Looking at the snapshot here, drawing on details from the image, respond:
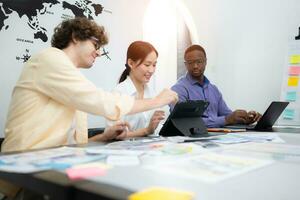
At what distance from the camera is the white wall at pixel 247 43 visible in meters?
2.89

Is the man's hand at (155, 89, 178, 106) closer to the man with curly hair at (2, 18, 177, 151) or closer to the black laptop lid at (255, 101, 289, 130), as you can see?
the man with curly hair at (2, 18, 177, 151)

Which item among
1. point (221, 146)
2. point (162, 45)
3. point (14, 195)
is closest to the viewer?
point (14, 195)

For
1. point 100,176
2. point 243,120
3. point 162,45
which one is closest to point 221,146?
point 100,176

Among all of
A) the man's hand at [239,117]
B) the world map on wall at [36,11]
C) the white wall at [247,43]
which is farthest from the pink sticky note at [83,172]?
the white wall at [247,43]

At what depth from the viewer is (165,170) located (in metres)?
0.64

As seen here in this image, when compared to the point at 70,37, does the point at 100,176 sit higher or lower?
lower

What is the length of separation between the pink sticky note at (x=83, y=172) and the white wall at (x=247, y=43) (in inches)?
102

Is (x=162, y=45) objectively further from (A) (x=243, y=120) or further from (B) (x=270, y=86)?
(A) (x=243, y=120)

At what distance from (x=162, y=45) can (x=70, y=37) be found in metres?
2.12

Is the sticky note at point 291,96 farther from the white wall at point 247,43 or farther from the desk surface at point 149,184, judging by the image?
the desk surface at point 149,184

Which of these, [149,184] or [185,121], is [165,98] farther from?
[149,184]

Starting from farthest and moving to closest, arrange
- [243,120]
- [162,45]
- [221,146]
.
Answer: [162,45], [243,120], [221,146]

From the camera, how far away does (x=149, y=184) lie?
530mm

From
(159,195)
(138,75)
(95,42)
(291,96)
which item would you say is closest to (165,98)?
(95,42)
